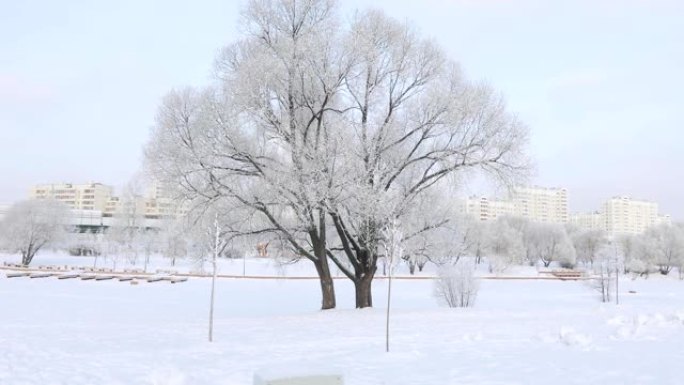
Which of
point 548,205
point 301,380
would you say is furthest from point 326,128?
point 548,205

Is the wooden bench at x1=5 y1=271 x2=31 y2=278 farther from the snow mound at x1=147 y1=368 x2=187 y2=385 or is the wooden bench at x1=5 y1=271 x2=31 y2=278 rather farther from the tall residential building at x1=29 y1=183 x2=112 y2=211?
the tall residential building at x1=29 y1=183 x2=112 y2=211

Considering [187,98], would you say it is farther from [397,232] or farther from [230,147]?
[397,232]

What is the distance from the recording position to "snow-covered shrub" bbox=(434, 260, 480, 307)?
27.5m

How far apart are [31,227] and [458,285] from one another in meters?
61.9

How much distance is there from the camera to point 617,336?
12180 mm

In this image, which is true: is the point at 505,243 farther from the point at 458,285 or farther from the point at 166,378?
the point at 166,378

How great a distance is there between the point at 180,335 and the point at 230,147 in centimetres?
680

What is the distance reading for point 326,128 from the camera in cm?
1977

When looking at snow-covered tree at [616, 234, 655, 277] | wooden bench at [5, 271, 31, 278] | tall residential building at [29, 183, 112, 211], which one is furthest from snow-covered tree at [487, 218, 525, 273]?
tall residential building at [29, 183, 112, 211]

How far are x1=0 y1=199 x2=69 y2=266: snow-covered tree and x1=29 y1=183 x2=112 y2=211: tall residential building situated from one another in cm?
8951

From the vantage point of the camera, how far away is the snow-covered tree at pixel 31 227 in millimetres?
70312

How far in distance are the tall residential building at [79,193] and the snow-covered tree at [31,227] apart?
294ft

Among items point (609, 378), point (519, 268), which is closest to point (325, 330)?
point (609, 378)

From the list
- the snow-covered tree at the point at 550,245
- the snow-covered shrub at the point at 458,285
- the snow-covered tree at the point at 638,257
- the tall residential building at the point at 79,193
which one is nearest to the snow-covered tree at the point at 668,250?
the snow-covered tree at the point at 638,257
